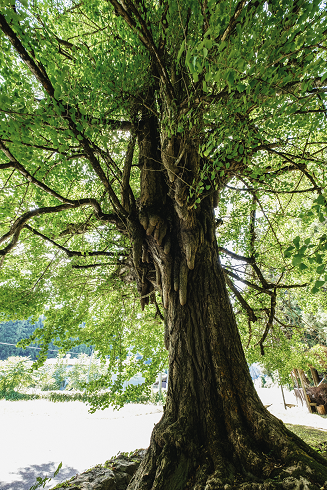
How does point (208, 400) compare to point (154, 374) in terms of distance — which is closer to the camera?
point (208, 400)

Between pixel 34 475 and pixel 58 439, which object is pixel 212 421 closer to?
pixel 34 475

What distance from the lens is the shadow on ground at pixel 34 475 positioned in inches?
197

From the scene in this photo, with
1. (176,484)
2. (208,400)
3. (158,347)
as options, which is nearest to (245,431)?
(208,400)

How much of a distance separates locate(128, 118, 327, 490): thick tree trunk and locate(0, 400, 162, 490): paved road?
142 inches

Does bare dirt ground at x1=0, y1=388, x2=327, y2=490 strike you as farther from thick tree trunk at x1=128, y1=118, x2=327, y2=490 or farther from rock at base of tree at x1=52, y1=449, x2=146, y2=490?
thick tree trunk at x1=128, y1=118, x2=327, y2=490

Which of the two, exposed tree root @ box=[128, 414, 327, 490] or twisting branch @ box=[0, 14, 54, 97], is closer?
exposed tree root @ box=[128, 414, 327, 490]

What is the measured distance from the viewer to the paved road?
5.82 meters

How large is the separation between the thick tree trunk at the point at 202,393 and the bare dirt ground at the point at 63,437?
2974 millimetres

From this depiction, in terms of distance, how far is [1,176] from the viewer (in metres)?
4.79

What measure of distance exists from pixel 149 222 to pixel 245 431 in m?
2.64

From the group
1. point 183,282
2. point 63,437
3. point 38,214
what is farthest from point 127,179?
point 63,437

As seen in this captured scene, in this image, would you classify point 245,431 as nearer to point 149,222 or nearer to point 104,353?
point 149,222

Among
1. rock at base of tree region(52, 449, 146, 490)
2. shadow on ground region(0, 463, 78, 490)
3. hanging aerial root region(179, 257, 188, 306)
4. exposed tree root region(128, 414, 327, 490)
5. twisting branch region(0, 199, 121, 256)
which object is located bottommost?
shadow on ground region(0, 463, 78, 490)

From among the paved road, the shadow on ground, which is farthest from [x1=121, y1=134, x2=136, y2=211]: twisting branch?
the shadow on ground
